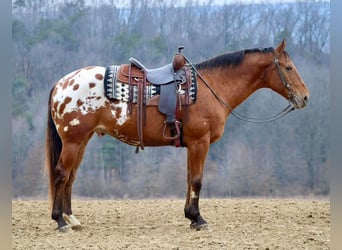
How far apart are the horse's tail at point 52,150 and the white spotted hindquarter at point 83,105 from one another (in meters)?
0.17

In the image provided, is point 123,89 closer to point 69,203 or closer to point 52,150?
point 52,150

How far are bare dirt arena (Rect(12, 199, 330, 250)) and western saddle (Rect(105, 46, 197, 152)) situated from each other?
75cm

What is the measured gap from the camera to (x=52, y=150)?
432 cm

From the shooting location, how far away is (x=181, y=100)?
4.16 metres

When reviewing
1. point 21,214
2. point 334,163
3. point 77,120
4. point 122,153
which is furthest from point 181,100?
point 334,163

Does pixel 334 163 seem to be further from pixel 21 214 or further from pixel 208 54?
pixel 208 54

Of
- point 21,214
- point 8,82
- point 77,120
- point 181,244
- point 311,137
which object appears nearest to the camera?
point 8,82

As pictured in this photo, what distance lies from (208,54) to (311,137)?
1.55 metres

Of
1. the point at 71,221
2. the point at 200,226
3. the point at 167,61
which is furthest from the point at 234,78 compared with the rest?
the point at 167,61

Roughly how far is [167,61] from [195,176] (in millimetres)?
2413

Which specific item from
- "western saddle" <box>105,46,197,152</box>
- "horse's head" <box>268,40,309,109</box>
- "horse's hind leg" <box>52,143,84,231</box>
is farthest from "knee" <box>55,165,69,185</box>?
"horse's head" <box>268,40,309,109</box>

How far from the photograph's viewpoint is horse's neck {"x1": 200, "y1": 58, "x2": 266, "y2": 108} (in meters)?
4.36

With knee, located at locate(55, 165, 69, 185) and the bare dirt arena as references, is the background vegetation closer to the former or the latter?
the bare dirt arena

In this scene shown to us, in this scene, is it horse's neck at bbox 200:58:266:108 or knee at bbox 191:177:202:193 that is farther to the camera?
horse's neck at bbox 200:58:266:108
